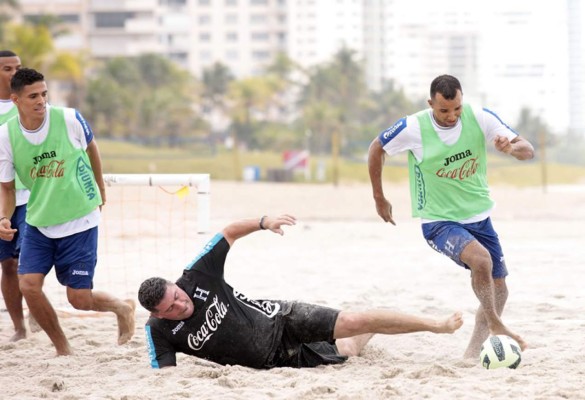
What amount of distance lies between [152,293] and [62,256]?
124cm

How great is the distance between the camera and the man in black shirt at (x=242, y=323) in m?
5.76

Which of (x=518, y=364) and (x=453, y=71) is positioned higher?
(x=453, y=71)

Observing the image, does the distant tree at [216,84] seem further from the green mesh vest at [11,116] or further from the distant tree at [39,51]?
the green mesh vest at [11,116]

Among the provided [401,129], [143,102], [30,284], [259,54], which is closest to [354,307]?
[401,129]

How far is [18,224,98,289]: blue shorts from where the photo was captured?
645 centimetres

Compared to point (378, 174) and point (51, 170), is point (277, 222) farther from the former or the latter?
point (51, 170)

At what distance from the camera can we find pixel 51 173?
21.0 feet

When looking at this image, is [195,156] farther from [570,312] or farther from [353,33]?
[353,33]

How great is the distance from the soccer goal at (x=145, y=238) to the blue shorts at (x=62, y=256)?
162cm

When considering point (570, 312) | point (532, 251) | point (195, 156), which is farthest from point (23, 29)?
point (570, 312)

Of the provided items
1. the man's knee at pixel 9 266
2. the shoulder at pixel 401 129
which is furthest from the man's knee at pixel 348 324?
the man's knee at pixel 9 266

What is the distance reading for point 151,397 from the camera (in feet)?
17.3

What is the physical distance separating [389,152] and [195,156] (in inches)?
1334

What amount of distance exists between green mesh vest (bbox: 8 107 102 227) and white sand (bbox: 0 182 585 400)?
935mm
